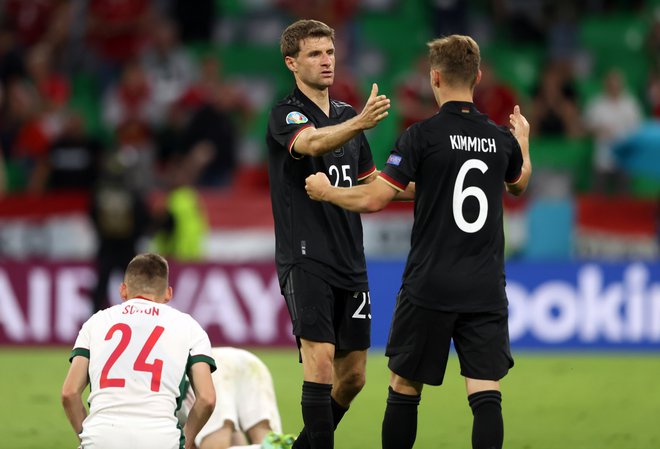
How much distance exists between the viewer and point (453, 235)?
675 centimetres

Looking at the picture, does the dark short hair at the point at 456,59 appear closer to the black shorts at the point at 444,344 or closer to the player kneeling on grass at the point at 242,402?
the black shorts at the point at 444,344

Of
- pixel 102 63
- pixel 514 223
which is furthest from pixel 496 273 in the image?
pixel 102 63

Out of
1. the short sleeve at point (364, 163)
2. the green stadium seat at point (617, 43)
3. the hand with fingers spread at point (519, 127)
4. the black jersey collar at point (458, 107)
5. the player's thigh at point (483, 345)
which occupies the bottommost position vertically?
the player's thigh at point (483, 345)

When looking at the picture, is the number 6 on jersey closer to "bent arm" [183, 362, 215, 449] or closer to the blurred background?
"bent arm" [183, 362, 215, 449]

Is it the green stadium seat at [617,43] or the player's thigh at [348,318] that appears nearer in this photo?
the player's thigh at [348,318]

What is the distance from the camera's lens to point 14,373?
506 inches

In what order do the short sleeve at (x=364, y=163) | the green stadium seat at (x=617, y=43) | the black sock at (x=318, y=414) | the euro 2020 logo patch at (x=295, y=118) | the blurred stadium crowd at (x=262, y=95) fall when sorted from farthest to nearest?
the green stadium seat at (x=617, y=43) < the blurred stadium crowd at (x=262, y=95) < the short sleeve at (x=364, y=163) < the euro 2020 logo patch at (x=295, y=118) < the black sock at (x=318, y=414)

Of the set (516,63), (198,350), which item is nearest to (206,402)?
(198,350)

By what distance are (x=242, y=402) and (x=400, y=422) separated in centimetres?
159

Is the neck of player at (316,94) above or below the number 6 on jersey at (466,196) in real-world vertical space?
above

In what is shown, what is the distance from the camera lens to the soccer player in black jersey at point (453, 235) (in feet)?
22.1

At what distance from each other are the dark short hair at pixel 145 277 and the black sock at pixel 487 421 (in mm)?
1635

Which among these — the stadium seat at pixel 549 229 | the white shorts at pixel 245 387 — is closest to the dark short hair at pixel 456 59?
the white shorts at pixel 245 387

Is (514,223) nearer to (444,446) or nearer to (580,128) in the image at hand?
(580,128)
